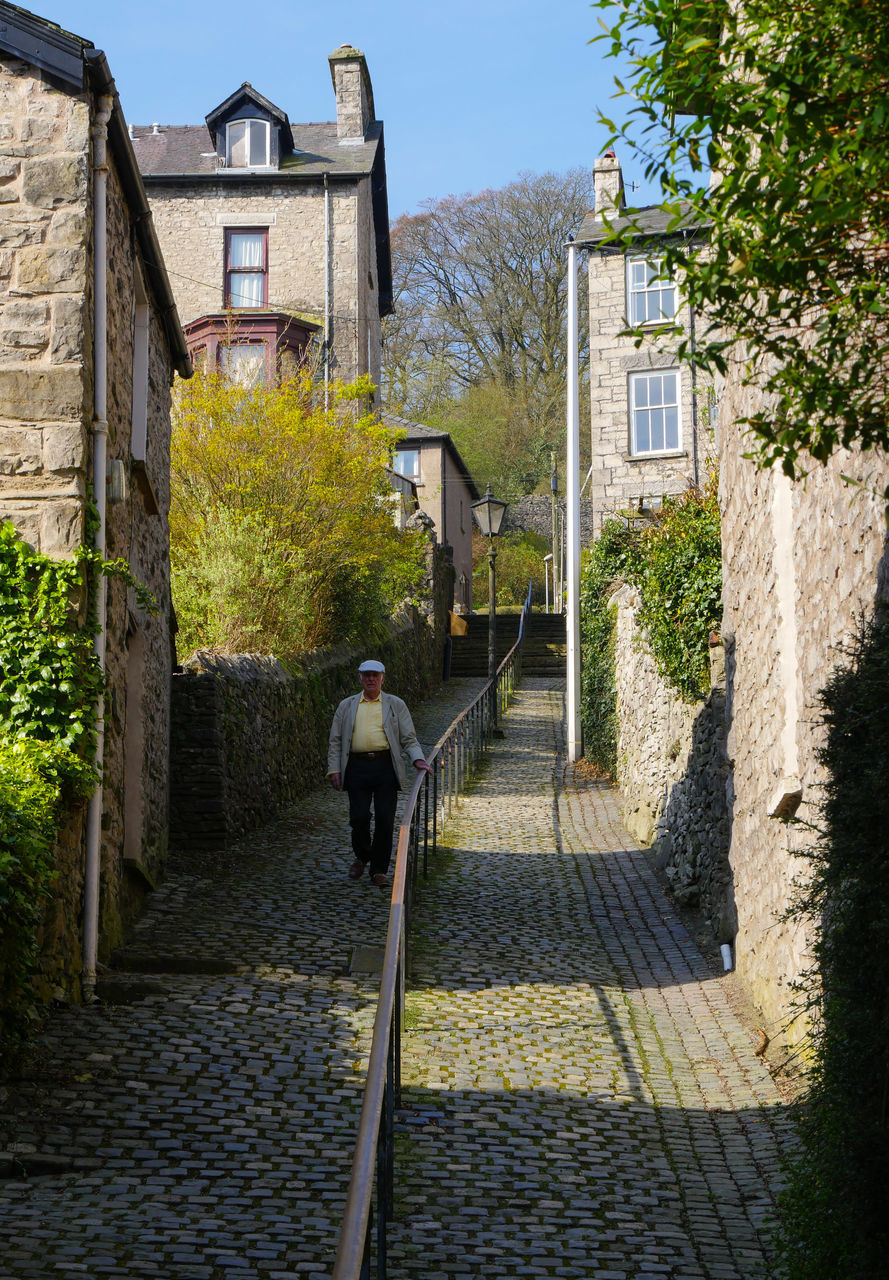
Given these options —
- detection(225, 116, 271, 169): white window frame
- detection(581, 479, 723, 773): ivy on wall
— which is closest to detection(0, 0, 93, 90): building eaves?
detection(581, 479, 723, 773): ivy on wall

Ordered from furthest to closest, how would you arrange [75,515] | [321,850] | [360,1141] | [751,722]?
[321,850]
[751,722]
[75,515]
[360,1141]

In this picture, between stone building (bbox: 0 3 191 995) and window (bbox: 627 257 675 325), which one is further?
window (bbox: 627 257 675 325)

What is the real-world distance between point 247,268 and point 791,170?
2530 cm

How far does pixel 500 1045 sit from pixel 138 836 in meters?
3.46

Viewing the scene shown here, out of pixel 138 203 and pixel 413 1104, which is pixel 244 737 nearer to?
pixel 138 203

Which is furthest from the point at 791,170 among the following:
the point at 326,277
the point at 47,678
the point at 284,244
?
the point at 284,244

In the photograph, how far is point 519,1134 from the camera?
216 inches

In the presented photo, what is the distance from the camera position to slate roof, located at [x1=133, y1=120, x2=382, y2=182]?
27.0 metres

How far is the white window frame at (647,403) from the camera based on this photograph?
2319 cm

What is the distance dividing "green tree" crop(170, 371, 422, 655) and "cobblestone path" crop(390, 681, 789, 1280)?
4982mm

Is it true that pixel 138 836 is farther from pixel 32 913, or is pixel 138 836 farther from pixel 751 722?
pixel 751 722

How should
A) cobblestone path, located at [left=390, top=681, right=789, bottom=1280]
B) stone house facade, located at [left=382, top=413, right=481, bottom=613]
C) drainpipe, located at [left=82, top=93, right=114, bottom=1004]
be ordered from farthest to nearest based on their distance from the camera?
stone house facade, located at [left=382, top=413, right=481, bottom=613]
drainpipe, located at [left=82, top=93, right=114, bottom=1004]
cobblestone path, located at [left=390, top=681, right=789, bottom=1280]

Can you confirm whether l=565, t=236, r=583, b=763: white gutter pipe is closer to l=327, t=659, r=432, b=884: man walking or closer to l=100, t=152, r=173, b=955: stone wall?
l=100, t=152, r=173, b=955: stone wall

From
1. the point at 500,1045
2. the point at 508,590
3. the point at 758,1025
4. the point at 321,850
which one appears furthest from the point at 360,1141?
the point at 508,590
